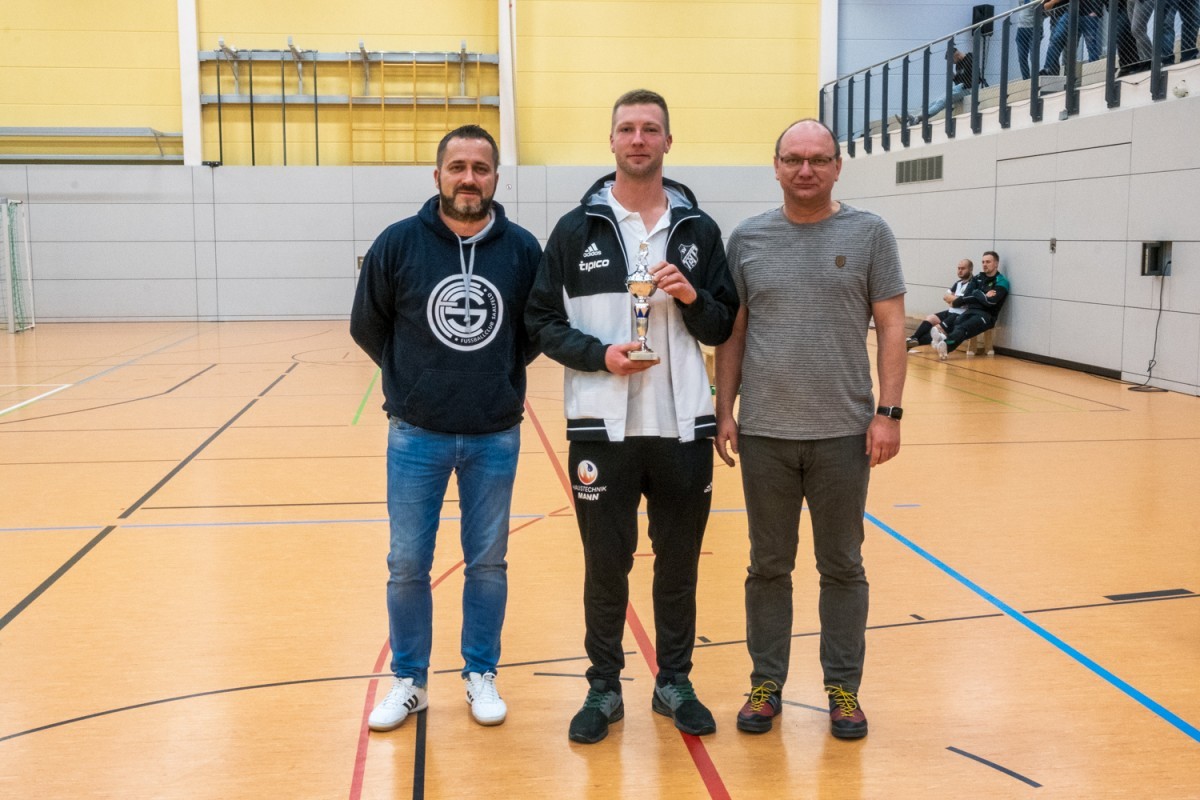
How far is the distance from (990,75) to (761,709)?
12.7 meters

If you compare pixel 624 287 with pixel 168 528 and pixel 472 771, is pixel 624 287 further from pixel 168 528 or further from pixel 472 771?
pixel 168 528

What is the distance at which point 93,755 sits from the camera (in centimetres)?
322

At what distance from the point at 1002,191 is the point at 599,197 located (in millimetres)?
11688

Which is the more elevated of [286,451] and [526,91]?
[526,91]

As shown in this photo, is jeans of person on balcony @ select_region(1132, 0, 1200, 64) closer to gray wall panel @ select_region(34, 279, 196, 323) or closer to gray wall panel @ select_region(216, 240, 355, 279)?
gray wall panel @ select_region(216, 240, 355, 279)

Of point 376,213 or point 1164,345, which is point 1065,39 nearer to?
point 1164,345

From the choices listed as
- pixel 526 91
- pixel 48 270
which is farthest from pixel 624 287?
pixel 48 270

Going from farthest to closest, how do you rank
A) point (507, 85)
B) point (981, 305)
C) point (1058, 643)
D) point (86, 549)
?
point (507, 85) < point (981, 305) < point (86, 549) < point (1058, 643)

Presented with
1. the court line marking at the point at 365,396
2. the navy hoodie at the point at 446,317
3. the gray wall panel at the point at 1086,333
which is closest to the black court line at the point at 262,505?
the court line marking at the point at 365,396

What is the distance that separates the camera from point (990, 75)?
46.6 ft

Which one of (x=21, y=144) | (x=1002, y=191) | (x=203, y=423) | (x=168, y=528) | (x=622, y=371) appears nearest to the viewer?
(x=622, y=371)

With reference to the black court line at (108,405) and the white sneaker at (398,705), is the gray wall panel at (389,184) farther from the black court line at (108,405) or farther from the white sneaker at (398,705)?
the white sneaker at (398,705)

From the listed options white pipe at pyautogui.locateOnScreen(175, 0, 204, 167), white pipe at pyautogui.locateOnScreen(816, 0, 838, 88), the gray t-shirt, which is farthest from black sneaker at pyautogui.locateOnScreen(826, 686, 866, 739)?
white pipe at pyautogui.locateOnScreen(175, 0, 204, 167)

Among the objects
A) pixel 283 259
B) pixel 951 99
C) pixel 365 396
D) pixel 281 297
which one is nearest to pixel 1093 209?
pixel 951 99
